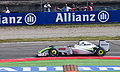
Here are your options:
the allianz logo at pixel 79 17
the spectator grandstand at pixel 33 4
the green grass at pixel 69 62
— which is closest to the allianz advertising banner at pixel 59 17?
the allianz logo at pixel 79 17

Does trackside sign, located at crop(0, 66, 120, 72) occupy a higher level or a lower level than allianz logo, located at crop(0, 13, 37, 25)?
lower

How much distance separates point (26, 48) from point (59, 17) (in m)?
11.0

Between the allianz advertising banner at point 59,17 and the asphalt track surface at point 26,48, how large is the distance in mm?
7736

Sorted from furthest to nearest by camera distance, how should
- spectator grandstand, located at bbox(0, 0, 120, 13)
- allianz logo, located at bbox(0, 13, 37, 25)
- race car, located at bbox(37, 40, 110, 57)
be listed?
spectator grandstand, located at bbox(0, 0, 120, 13) → allianz logo, located at bbox(0, 13, 37, 25) → race car, located at bbox(37, 40, 110, 57)

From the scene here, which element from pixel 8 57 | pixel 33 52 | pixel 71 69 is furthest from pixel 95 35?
pixel 71 69

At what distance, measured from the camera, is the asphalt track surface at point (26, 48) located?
1769cm

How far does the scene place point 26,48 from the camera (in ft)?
66.1

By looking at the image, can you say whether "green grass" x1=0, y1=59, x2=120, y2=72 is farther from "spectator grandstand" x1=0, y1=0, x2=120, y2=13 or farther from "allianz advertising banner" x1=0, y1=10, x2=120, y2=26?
"spectator grandstand" x1=0, y1=0, x2=120, y2=13

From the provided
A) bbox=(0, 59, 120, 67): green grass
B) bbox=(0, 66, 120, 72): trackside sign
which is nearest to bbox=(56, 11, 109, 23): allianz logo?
bbox=(0, 59, 120, 67): green grass

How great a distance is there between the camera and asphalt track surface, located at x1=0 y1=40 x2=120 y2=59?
58.0 ft

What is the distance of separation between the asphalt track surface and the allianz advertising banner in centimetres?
774

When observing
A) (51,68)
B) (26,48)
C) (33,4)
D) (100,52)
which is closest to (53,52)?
(51,68)

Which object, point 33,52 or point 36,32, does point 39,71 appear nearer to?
point 33,52

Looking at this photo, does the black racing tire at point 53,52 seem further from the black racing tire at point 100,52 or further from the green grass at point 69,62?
the black racing tire at point 100,52
